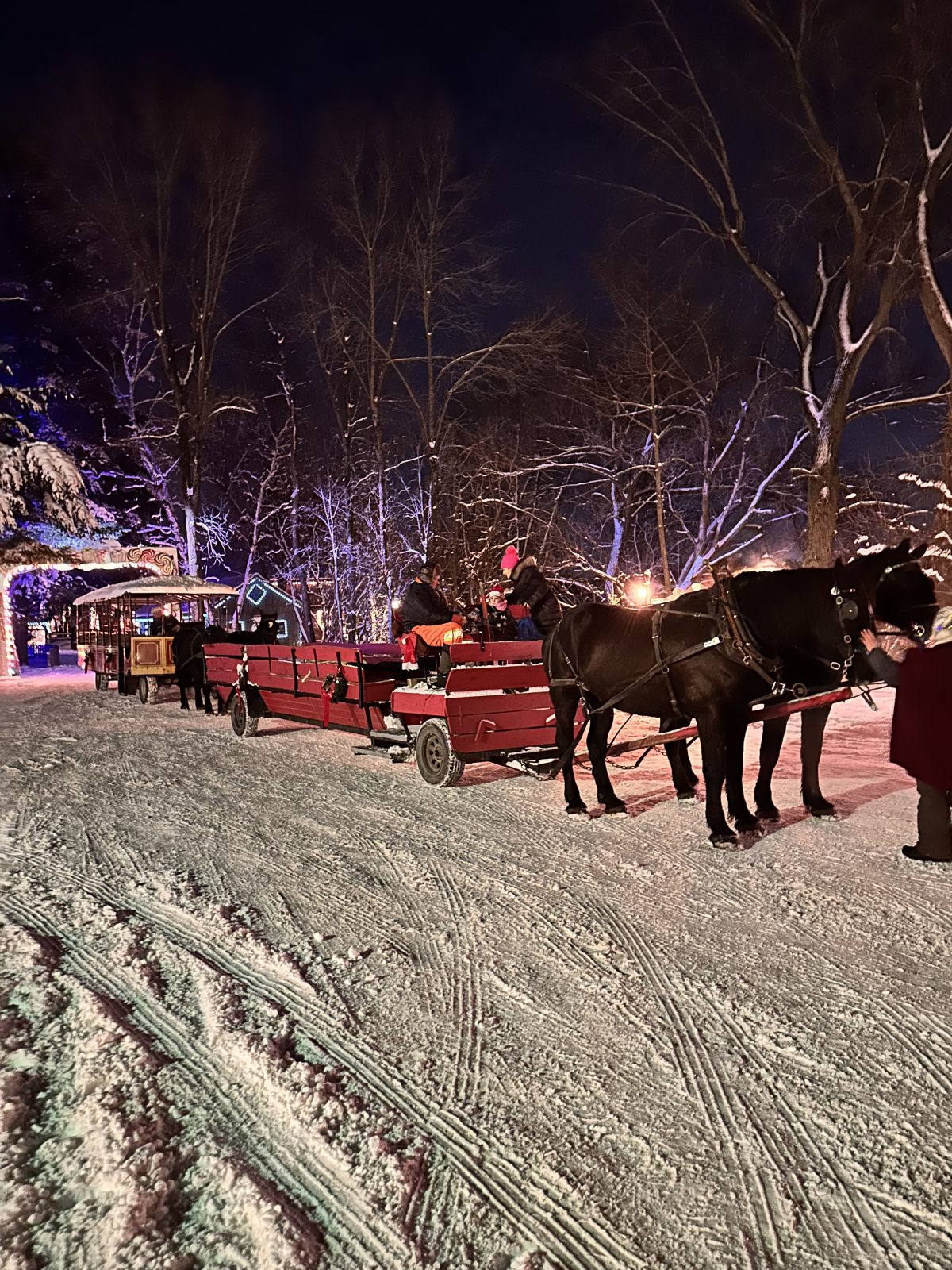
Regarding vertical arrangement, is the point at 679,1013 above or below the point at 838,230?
below

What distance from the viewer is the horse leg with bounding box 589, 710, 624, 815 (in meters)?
6.72

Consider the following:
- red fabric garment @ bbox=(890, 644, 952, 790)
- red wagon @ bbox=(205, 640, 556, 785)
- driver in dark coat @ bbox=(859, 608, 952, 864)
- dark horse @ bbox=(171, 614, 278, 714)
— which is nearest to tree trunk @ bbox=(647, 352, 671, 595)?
dark horse @ bbox=(171, 614, 278, 714)

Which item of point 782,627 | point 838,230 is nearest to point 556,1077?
point 782,627

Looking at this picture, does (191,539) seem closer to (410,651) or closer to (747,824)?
(410,651)

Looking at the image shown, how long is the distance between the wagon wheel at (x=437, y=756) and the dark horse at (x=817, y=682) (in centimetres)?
198

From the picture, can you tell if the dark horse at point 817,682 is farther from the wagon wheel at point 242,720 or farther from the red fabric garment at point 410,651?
the wagon wheel at point 242,720

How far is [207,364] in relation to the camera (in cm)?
2620

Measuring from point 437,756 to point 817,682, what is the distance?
3.62 metres

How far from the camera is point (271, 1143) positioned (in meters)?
2.48

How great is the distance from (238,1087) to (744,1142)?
1.66 meters

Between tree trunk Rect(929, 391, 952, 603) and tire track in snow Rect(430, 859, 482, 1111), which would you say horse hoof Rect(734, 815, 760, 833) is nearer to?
tire track in snow Rect(430, 859, 482, 1111)

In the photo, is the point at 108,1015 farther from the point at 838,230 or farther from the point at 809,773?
the point at 838,230

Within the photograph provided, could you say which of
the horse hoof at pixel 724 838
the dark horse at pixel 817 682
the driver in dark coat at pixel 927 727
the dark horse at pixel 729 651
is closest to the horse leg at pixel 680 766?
the dark horse at pixel 817 682

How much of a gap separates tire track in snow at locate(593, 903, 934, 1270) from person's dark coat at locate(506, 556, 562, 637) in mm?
5623
